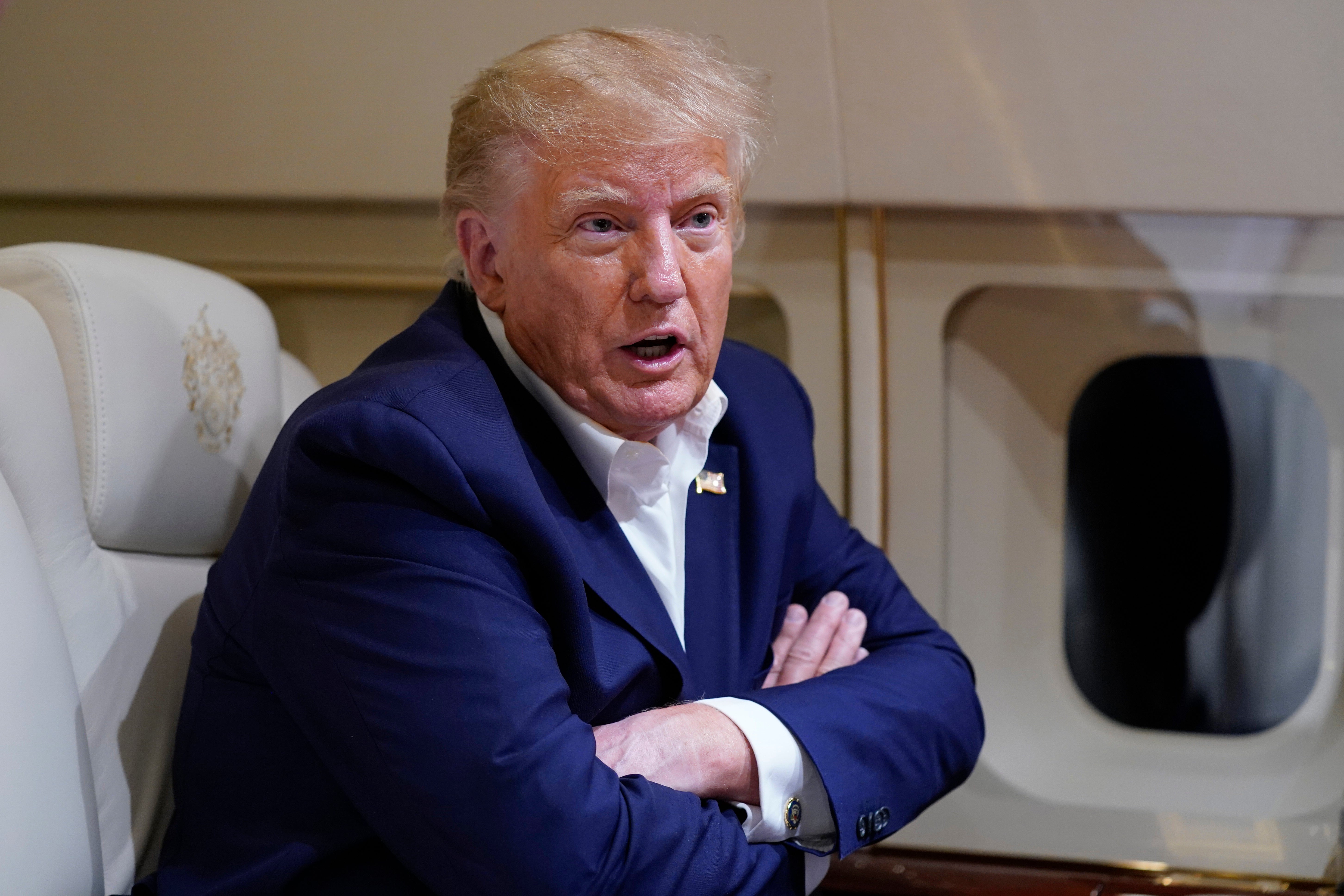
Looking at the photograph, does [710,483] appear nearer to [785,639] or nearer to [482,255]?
[785,639]

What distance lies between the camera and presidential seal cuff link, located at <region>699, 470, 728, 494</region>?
137 centimetres

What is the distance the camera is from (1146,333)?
5.84 feet

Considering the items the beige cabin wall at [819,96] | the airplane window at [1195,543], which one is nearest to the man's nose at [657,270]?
the beige cabin wall at [819,96]

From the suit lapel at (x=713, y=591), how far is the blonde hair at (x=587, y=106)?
0.39 meters

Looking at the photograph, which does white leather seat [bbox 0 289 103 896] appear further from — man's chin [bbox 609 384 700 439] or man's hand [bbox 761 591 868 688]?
man's hand [bbox 761 591 868 688]

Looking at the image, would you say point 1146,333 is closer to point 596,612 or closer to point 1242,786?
point 1242,786

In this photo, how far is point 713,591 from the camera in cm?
133

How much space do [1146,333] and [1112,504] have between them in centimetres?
29

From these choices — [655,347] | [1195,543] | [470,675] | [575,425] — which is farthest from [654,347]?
[1195,543]

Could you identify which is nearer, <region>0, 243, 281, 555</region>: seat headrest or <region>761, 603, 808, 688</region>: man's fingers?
<region>0, 243, 281, 555</region>: seat headrest

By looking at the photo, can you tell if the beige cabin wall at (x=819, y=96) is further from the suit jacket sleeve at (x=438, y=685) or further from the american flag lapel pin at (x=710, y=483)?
the suit jacket sleeve at (x=438, y=685)

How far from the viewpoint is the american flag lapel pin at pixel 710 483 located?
137 centimetres

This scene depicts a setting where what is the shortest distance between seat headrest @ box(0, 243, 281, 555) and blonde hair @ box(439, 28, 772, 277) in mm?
400

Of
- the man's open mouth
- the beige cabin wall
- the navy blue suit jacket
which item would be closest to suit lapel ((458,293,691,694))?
the navy blue suit jacket
